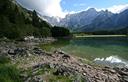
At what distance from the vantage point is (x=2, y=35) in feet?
377

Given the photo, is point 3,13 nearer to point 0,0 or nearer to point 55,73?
point 0,0

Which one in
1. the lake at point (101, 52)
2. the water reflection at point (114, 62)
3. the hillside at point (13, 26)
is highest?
the hillside at point (13, 26)

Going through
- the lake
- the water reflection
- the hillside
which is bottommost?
the lake

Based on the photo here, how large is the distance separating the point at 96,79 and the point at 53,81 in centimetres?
545

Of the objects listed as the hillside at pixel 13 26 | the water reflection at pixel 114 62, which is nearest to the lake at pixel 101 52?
the water reflection at pixel 114 62

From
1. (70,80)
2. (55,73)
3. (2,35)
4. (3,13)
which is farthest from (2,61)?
(3,13)

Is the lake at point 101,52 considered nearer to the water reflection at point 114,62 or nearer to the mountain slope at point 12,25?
the water reflection at point 114,62

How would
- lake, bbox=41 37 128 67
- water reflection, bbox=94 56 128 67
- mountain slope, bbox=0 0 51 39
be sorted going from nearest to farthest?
water reflection, bbox=94 56 128 67
lake, bbox=41 37 128 67
mountain slope, bbox=0 0 51 39

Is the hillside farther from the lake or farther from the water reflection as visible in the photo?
the water reflection

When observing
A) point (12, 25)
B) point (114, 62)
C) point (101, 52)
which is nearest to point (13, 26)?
point (12, 25)

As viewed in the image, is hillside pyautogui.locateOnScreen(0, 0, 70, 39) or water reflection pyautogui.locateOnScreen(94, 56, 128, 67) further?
hillside pyautogui.locateOnScreen(0, 0, 70, 39)

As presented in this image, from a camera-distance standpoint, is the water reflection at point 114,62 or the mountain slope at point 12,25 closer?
the water reflection at point 114,62

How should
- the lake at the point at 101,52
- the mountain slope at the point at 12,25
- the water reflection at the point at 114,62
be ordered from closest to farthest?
the water reflection at the point at 114,62 → the lake at the point at 101,52 → the mountain slope at the point at 12,25

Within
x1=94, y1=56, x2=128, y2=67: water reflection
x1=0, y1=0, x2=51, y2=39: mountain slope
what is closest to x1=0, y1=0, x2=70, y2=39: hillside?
x1=0, y1=0, x2=51, y2=39: mountain slope
